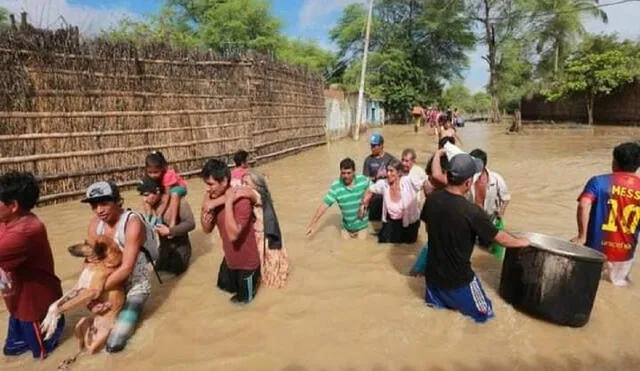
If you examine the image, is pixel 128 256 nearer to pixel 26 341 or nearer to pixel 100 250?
pixel 100 250

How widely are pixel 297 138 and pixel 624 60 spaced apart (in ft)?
65.3

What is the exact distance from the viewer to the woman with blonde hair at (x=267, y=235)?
4027 mm

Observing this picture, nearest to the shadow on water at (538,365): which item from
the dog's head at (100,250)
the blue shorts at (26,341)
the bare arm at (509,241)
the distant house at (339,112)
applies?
the bare arm at (509,241)

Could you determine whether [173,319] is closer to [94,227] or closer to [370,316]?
[94,227]

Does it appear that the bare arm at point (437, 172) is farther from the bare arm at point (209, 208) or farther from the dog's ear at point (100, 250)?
the dog's ear at point (100, 250)

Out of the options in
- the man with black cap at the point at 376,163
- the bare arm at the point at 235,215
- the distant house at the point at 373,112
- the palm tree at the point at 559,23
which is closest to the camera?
the bare arm at the point at 235,215

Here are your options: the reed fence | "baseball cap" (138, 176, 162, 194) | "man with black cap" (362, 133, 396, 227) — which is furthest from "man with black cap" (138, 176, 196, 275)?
the reed fence

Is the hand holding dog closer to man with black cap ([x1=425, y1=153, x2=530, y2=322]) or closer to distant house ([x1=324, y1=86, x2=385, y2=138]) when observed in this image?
man with black cap ([x1=425, y1=153, x2=530, y2=322])

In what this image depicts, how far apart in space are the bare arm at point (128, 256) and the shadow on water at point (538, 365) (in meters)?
1.34

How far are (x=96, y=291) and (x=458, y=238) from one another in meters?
2.68

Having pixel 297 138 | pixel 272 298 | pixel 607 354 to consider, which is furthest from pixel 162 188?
pixel 297 138

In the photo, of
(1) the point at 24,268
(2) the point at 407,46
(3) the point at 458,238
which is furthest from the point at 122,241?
(2) the point at 407,46

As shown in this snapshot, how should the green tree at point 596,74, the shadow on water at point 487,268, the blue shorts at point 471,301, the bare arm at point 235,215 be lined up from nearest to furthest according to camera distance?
1. the blue shorts at point 471,301
2. the bare arm at point 235,215
3. the shadow on water at point 487,268
4. the green tree at point 596,74

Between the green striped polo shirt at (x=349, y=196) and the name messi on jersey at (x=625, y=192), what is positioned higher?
the name messi on jersey at (x=625, y=192)
